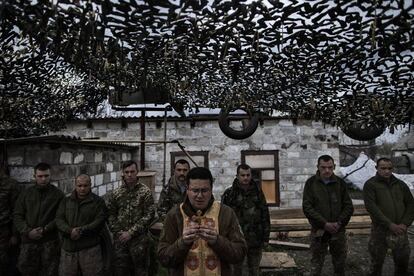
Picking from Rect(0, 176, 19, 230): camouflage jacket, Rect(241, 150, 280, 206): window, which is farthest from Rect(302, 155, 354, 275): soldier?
Rect(241, 150, 280, 206): window

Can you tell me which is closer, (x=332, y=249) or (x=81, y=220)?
(x=81, y=220)

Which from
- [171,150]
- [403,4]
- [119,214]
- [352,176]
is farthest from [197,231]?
[352,176]

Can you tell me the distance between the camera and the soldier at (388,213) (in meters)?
4.49

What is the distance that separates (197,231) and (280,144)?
8.31 meters

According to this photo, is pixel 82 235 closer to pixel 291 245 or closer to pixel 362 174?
pixel 291 245

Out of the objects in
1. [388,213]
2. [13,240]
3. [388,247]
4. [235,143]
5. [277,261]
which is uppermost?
[235,143]

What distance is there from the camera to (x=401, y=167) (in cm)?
2052

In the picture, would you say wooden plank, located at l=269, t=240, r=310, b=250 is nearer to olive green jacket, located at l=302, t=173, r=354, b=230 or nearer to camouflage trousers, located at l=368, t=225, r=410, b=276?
camouflage trousers, located at l=368, t=225, r=410, b=276

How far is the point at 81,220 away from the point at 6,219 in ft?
3.54

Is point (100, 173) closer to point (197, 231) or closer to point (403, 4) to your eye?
point (197, 231)

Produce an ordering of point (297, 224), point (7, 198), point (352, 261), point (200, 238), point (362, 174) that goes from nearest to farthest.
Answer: point (200, 238) → point (7, 198) → point (352, 261) → point (297, 224) → point (362, 174)

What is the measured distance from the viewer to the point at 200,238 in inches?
92.6

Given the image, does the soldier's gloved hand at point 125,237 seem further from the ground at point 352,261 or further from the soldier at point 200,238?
the ground at point 352,261

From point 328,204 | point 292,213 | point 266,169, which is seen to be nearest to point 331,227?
point 328,204
